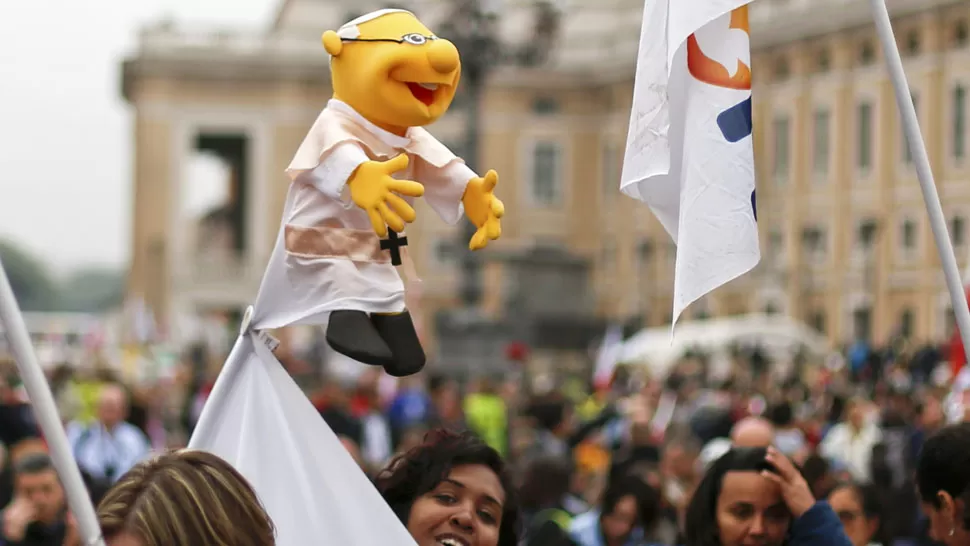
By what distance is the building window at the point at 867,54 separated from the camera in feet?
149

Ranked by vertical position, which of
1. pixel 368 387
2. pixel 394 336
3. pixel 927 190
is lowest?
pixel 368 387

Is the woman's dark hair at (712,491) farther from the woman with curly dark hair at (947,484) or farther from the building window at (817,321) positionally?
the building window at (817,321)

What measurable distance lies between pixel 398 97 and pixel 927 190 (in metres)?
0.88

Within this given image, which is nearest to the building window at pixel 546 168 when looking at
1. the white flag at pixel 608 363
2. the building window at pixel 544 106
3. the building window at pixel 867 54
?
the building window at pixel 544 106

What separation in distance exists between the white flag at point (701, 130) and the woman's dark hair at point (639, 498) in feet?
8.51

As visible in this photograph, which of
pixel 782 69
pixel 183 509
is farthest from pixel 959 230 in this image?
pixel 183 509

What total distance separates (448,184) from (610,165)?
5657cm

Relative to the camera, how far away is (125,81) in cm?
6469

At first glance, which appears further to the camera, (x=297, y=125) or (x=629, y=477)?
(x=297, y=125)

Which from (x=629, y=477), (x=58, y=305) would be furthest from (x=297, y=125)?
(x=58, y=305)

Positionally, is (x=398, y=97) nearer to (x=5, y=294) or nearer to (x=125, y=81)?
(x=5, y=294)

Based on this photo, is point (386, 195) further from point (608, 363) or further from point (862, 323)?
point (862, 323)

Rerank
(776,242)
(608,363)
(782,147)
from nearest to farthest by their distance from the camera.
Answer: (608,363) < (776,242) < (782,147)

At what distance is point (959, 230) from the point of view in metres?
41.3
